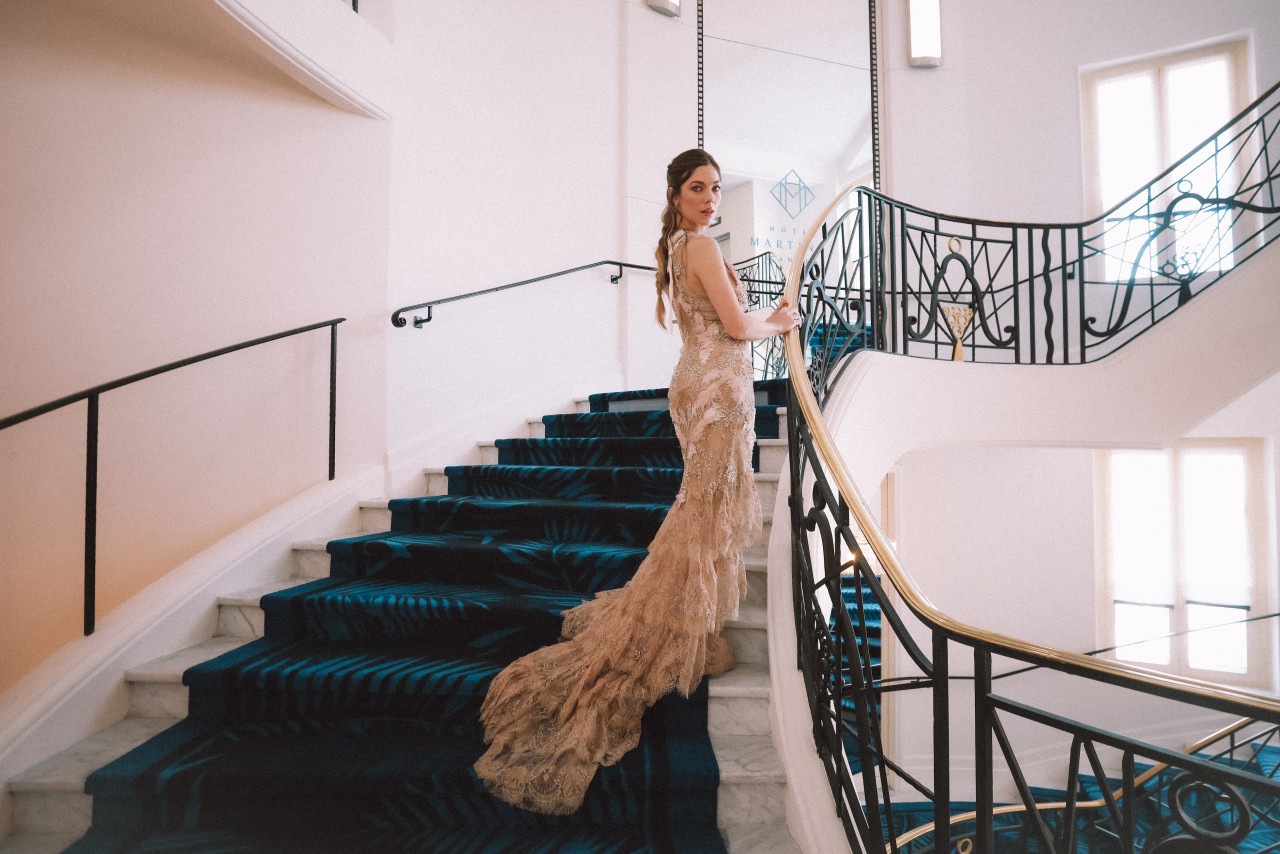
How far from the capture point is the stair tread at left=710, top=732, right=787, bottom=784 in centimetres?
167

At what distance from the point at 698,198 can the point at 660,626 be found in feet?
4.17

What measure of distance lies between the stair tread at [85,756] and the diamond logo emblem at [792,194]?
6.78m

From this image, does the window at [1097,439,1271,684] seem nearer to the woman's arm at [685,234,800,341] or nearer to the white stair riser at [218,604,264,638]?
the woman's arm at [685,234,800,341]

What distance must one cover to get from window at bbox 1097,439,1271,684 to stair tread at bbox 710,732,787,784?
5485 millimetres

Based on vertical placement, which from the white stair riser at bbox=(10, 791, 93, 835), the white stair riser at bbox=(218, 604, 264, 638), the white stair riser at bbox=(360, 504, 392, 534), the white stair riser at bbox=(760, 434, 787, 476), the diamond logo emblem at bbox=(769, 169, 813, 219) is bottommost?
the white stair riser at bbox=(10, 791, 93, 835)

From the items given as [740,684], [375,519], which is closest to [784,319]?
[740,684]

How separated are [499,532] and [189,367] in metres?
1.58

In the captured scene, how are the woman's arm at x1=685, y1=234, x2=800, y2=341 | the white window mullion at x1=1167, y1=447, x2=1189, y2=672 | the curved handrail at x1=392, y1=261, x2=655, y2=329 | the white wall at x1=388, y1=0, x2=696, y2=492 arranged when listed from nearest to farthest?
1. the woman's arm at x1=685, y1=234, x2=800, y2=341
2. the curved handrail at x1=392, y1=261, x2=655, y2=329
3. the white wall at x1=388, y1=0, x2=696, y2=492
4. the white window mullion at x1=1167, y1=447, x2=1189, y2=672

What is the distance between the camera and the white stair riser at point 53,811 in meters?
1.69

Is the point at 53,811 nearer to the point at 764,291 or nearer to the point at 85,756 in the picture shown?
the point at 85,756

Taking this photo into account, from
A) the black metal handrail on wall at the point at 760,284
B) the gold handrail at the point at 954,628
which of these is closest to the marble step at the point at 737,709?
the gold handrail at the point at 954,628

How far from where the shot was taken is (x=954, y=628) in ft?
3.91

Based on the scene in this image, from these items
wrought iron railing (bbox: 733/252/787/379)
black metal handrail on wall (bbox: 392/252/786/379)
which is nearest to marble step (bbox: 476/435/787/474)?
black metal handrail on wall (bbox: 392/252/786/379)

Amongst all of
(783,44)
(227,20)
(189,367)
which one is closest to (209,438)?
(189,367)
